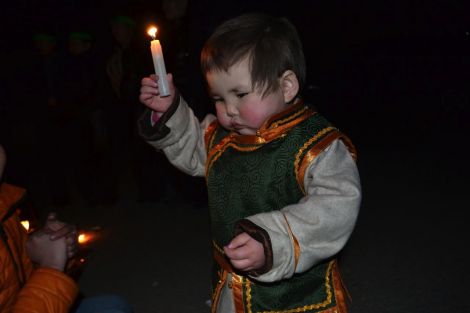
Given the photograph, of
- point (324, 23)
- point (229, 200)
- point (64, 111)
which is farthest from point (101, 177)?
point (324, 23)

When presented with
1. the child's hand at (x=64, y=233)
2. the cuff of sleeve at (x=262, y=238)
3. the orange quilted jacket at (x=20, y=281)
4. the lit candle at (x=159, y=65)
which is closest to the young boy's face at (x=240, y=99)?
the lit candle at (x=159, y=65)

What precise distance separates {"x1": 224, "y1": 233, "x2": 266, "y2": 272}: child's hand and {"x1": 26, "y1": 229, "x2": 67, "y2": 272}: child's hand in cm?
65

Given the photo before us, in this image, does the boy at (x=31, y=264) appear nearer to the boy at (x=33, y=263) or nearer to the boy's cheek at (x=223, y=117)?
the boy at (x=33, y=263)

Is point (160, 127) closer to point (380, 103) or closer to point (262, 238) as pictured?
point (262, 238)

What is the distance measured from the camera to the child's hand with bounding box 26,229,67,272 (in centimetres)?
176

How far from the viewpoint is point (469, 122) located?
26.4ft

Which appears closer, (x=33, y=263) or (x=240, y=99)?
(x=240, y=99)

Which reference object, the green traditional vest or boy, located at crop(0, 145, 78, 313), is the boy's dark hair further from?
boy, located at crop(0, 145, 78, 313)

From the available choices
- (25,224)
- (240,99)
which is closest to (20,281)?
(25,224)

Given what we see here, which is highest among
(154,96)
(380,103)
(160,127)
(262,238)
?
(154,96)

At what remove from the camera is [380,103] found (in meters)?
10.3

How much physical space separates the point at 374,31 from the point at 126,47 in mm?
8149


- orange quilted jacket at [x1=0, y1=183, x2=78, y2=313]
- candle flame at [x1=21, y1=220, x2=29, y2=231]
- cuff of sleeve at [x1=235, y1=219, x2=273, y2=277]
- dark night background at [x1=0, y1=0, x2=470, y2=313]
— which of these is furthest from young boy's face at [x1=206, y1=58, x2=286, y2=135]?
dark night background at [x1=0, y1=0, x2=470, y2=313]

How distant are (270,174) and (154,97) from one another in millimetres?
538
